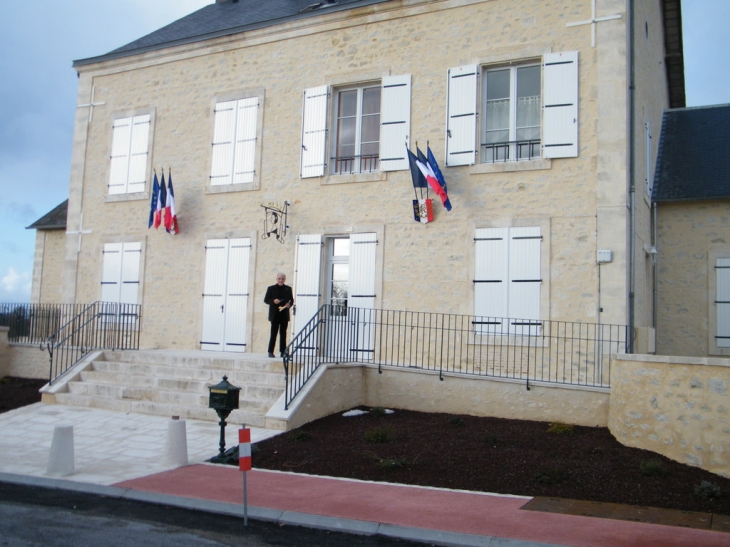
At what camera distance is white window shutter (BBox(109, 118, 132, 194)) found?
14.6m

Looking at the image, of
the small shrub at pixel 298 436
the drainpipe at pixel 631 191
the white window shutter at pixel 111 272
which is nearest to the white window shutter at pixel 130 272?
the white window shutter at pixel 111 272

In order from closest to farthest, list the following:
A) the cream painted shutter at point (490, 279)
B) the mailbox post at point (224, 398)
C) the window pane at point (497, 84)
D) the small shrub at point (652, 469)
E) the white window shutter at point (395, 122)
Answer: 1. the small shrub at point (652, 469)
2. the mailbox post at point (224, 398)
3. the cream painted shutter at point (490, 279)
4. the window pane at point (497, 84)
5. the white window shutter at point (395, 122)

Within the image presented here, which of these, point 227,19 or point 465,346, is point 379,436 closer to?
point 465,346

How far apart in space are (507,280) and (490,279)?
0.89ft

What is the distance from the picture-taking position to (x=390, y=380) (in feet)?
35.4

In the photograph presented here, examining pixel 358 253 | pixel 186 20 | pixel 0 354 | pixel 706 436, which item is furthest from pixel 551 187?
pixel 0 354

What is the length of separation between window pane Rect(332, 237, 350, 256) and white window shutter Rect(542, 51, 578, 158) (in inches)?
144

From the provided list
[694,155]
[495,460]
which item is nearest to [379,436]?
[495,460]

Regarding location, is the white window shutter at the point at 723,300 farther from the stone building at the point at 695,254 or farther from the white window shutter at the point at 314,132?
the white window shutter at the point at 314,132

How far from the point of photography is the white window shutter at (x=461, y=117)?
1161 centimetres

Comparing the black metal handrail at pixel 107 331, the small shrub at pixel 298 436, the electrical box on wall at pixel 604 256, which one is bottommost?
the small shrub at pixel 298 436

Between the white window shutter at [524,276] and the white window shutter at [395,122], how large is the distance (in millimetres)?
2349

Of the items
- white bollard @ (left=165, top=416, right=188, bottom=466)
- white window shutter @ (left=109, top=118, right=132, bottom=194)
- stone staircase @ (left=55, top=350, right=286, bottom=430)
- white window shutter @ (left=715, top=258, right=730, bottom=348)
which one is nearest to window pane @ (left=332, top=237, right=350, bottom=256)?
stone staircase @ (left=55, top=350, right=286, bottom=430)

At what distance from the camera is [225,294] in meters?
13.3
